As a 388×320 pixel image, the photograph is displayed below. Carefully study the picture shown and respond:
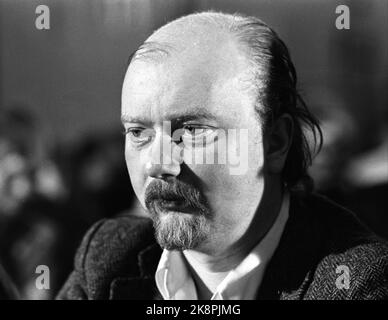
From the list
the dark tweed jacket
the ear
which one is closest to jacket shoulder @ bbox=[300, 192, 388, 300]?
the dark tweed jacket

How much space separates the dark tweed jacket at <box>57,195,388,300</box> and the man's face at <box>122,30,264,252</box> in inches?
7.9

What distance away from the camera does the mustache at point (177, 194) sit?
1.65 metres

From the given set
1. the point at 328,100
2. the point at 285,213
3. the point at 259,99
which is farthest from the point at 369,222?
the point at 259,99

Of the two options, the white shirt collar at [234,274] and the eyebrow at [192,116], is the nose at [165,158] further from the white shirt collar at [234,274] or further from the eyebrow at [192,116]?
the white shirt collar at [234,274]

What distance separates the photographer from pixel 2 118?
2855mm

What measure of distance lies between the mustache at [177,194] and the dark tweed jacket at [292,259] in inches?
11.0

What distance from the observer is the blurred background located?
205 centimetres

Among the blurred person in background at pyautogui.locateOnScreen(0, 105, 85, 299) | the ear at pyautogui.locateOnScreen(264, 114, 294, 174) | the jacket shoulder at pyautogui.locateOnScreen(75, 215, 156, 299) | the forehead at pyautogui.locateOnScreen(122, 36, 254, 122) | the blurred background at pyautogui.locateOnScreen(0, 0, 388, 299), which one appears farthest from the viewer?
the blurred person in background at pyautogui.locateOnScreen(0, 105, 85, 299)

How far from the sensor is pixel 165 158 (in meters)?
1.65

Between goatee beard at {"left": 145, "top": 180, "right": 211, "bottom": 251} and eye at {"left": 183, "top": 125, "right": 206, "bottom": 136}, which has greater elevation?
eye at {"left": 183, "top": 125, "right": 206, "bottom": 136}

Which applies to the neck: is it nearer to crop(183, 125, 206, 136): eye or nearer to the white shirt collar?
the white shirt collar

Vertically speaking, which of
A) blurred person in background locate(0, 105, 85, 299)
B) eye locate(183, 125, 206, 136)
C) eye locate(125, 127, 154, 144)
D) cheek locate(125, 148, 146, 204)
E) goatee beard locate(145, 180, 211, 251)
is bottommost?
blurred person in background locate(0, 105, 85, 299)

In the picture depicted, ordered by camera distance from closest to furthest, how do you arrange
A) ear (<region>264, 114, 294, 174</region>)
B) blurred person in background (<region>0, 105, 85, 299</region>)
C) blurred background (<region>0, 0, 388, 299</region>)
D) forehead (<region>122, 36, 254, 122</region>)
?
forehead (<region>122, 36, 254, 122</region>) < ear (<region>264, 114, 294, 174</region>) < blurred background (<region>0, 0, 388, 299</region>) < blurred person in background (<region>0, 105, 85, 299</region>)
